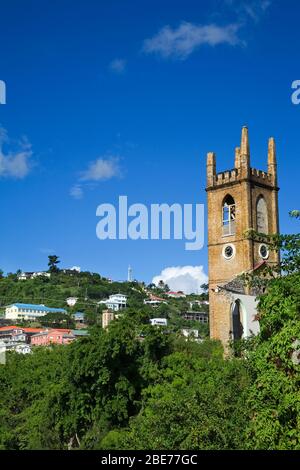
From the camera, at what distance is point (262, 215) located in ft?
121

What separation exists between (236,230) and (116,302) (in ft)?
371

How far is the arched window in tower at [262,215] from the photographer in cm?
3650

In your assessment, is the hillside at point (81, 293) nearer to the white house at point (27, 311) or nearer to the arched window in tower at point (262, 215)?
the white house at point (27, 311)

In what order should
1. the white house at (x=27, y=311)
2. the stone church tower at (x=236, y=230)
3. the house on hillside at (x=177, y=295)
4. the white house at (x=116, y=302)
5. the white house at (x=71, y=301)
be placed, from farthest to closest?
1. the house on hillside at (x=177, y=295)
2. the white house at (x=71, y=301)
3. the white house at (x=116, y=302)
4. the white house at (x=27, y=311)
5. the stone church tower at (x=236, y=230)

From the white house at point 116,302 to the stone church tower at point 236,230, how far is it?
347ft

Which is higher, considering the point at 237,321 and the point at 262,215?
the point at 262,215

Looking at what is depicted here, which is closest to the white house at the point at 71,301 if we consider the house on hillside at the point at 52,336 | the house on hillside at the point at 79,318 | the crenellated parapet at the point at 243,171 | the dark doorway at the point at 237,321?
the house on hillside at the point at 79,318

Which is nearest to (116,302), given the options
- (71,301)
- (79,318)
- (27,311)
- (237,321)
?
(71,301)

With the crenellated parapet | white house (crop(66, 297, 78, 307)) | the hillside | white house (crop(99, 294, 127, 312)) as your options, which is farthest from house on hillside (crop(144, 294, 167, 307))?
the crenellated parapet

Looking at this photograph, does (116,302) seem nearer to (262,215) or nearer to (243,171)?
(262,215)

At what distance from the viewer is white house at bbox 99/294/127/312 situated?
143 m

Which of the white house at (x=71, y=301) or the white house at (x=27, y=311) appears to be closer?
the white house at (x=27, y=311)

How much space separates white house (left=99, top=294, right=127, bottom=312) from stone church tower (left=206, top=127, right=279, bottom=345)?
4168 inches
